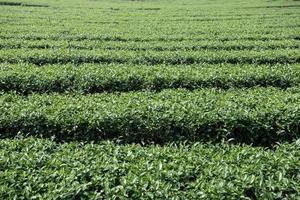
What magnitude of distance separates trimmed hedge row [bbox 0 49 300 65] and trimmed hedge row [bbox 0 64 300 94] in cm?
292

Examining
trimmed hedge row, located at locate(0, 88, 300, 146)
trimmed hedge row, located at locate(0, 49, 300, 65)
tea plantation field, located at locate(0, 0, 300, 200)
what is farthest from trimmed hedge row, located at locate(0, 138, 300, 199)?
trimmed hedge row, located at locate(0, 49, 300, 65)

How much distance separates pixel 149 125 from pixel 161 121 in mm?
320

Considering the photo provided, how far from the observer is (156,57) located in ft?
55.4

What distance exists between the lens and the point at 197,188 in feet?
19.2

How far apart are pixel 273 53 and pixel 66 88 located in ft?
31.2

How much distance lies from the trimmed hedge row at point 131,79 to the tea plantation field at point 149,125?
36 mm

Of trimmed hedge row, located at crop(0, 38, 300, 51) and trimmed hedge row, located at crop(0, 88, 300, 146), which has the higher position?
trimmed hedge row, located at crop(0, 38, 300, 51)

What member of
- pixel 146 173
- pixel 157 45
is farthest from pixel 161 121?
pixel 157 45

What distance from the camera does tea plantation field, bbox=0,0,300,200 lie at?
599 cm

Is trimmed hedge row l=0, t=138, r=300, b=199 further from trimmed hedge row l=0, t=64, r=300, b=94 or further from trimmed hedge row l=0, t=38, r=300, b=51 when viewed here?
trimmed hedge row l=0, t=38, r=300, b=51

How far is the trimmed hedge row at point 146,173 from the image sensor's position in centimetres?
575

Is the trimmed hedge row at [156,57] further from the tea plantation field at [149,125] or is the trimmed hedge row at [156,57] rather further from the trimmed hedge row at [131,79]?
the trimmed hedge row at [131,79]

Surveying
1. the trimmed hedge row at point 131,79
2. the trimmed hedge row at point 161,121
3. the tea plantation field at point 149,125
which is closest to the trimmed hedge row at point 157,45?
the tea plantation field at point 149,125

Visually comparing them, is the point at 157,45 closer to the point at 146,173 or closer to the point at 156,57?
the point at 156,57
